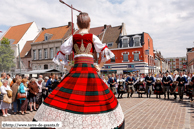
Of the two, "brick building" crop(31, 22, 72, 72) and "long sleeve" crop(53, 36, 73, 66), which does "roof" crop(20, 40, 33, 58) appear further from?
"long sleeve" crop(53, 36, 73, 66)

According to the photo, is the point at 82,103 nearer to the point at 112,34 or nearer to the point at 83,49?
the point at 83,49

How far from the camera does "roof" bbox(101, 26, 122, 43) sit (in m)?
32.1

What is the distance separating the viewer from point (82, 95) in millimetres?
2580

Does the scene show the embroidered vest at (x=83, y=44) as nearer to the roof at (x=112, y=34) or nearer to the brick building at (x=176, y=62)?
the roof at (x=112, y=34)

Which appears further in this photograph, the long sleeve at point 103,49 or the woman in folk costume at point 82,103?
the long sleeve at point 103,49

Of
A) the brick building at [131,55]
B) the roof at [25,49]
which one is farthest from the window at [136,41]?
the roof at [25,49]

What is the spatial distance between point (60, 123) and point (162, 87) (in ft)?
38.3

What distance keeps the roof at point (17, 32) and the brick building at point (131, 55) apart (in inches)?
836

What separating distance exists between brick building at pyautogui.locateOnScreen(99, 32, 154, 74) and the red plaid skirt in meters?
27.0

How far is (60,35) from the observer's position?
A: 1339 inches

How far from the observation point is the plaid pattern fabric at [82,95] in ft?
8.17

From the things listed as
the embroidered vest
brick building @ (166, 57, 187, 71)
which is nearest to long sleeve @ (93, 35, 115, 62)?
the embroidered vest

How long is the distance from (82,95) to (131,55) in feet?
91.9

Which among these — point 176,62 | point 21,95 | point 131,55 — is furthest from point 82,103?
point 176,62
